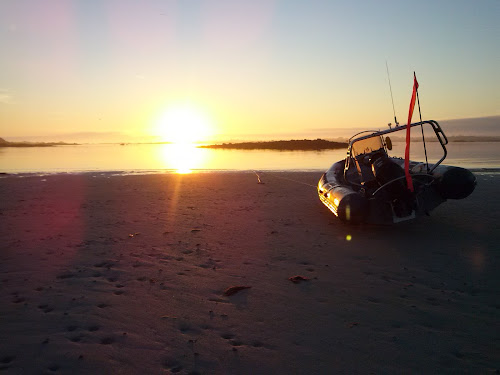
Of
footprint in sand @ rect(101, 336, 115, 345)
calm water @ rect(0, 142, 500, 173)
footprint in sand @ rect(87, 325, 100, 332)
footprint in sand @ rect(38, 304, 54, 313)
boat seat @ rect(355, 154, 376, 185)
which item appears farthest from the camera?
calm water @ rect(0, 142, 500, 173)

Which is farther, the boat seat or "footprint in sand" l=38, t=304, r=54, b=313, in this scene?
the boat seat

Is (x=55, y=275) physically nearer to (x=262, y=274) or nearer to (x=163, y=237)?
(x=163, y=237)

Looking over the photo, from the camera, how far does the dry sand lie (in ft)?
13.3

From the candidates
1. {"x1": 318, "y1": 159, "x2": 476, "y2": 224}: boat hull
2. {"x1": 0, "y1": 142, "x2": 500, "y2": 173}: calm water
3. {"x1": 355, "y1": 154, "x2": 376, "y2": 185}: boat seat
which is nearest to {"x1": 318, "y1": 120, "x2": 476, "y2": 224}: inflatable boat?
{"x1": 318, "y1": 159, "x2": 476, "y2": 224}: boat hull

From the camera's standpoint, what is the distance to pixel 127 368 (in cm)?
389

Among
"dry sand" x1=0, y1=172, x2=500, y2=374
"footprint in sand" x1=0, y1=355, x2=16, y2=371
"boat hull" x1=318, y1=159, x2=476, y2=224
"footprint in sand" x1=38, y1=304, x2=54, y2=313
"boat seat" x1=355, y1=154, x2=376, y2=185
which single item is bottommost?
"dry sand" x1=0, y1=172, x2=500, y2=374

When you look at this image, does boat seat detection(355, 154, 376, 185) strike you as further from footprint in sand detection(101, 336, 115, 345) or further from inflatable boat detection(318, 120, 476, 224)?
footprint in sand detection(101, 336, 115, 345)

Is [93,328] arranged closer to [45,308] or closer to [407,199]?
[45,308]

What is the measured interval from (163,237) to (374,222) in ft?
18.0

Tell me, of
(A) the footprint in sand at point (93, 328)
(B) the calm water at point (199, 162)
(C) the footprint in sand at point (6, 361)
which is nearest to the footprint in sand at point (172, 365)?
(A) the footprint in sand at point (93, 328)

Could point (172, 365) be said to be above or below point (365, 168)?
below

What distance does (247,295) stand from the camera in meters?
5.73

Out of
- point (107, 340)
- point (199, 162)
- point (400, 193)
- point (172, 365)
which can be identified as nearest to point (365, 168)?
point (400, 193)

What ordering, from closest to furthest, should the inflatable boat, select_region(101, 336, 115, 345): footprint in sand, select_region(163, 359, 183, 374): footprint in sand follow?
1. select_region(163, 359, 183, 374): footprint in sand
2. select_region(101, 336, 115, 345): footprint in sand
3. the inflatable boat
